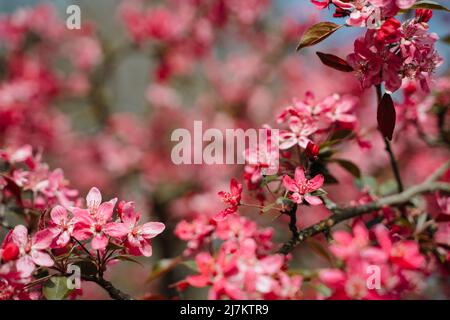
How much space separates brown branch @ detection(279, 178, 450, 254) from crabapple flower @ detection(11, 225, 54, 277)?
445 mm

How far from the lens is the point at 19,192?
1156 millimetres

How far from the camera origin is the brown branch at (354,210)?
953mm

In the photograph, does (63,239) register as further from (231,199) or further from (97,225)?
(231,199)

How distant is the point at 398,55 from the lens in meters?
0.87

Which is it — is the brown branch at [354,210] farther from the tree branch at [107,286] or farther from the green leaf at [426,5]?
the green leaf at [426,5]

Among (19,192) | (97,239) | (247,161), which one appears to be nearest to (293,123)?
(247,161)

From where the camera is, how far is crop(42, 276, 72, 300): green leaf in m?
0.86

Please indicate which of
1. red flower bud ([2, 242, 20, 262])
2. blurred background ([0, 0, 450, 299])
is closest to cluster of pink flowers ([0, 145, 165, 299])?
red flower bud ([2, 242, 20, 262])

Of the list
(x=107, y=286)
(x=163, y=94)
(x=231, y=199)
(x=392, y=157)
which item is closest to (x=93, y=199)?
(x=107, y=286)

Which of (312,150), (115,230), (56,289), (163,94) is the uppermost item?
(163,94)

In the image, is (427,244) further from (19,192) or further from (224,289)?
(19,192)

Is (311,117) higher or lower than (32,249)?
higher

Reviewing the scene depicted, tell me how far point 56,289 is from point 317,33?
689 millimetres

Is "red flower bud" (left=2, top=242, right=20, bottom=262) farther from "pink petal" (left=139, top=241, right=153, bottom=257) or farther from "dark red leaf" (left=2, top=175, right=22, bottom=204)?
"dark red leaf" (left=2, top=175, right=22, bottom=204)
